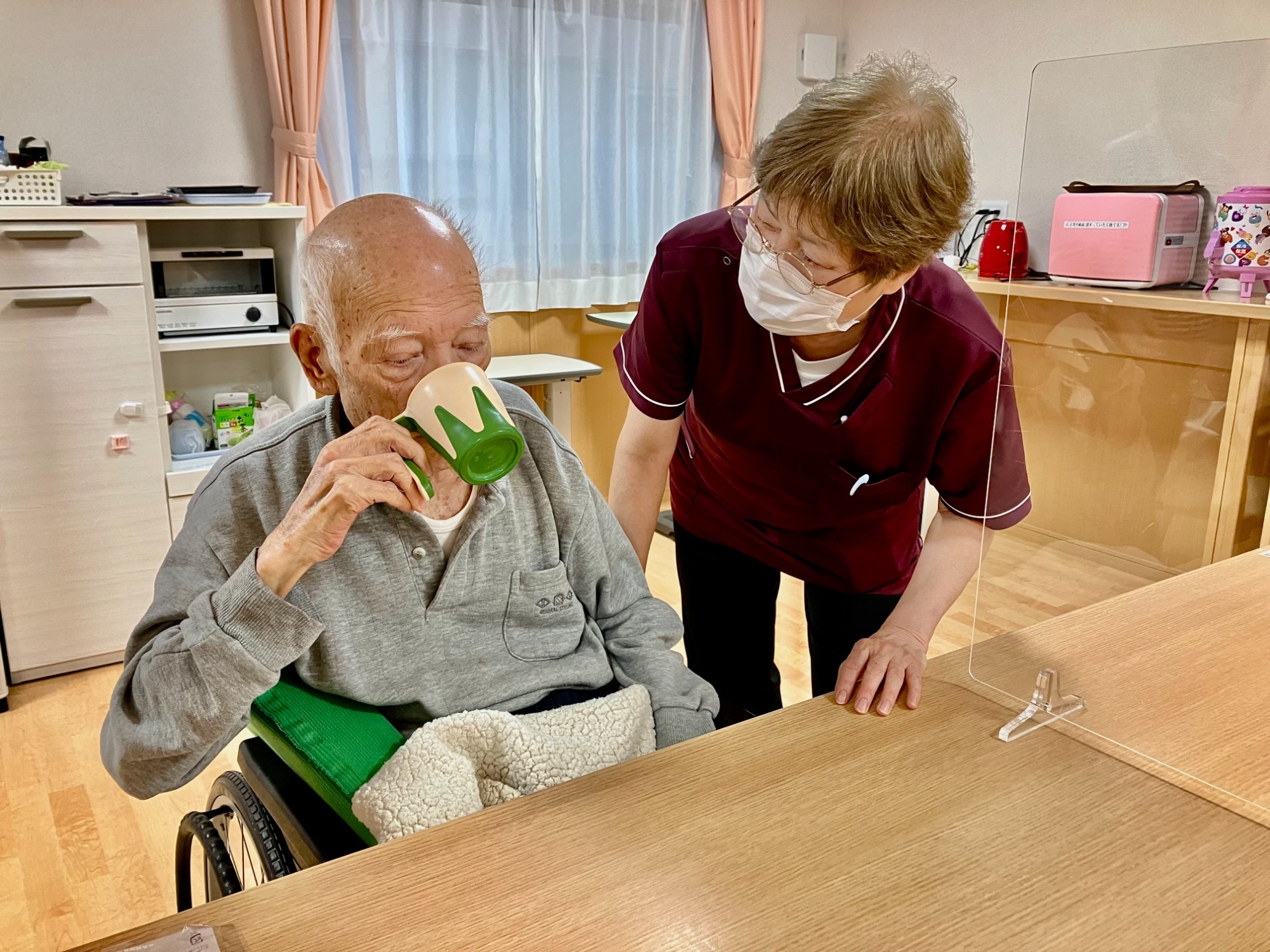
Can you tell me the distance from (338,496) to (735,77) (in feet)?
12.5

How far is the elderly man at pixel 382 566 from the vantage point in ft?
3.21

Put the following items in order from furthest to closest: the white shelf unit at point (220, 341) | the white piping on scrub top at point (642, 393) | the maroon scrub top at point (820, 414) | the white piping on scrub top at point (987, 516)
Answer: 1. the white shelf unit at point (220, 341)
2. the white piping on scrub top at point (642, 393)
3. the maroon scrub top at point (820, 414)
4. the white piping on scrub top at point (987, 516)

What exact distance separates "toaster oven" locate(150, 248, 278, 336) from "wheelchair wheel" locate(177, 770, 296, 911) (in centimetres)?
202

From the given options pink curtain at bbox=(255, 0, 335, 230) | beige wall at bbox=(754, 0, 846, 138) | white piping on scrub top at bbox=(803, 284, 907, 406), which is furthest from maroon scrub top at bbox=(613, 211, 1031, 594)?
beige wall at bbox=(754, 0, 846, 138)

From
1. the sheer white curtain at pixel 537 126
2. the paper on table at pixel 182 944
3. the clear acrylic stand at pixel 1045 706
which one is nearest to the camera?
the paper on table at pixel 182 944

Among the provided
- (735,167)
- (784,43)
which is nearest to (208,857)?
(735,167)

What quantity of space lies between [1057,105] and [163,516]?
2.71 meters

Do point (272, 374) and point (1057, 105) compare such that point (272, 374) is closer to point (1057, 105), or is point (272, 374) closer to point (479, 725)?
point (479, 725)

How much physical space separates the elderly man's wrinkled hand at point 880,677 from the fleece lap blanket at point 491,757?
26cm

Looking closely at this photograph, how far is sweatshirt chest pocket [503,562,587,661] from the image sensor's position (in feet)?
4.10

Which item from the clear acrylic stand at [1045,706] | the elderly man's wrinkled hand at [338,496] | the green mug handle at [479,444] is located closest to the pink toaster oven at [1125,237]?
the clear acrylic stand at [1045,706]

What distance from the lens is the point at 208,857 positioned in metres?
1.06

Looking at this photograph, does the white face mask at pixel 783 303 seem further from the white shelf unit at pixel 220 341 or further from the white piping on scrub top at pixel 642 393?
the white shelf unit at pixel 220 341

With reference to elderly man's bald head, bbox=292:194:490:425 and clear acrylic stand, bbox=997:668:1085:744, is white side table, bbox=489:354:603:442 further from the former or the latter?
clear acrylic stand, bbox=997:668:1085:744
